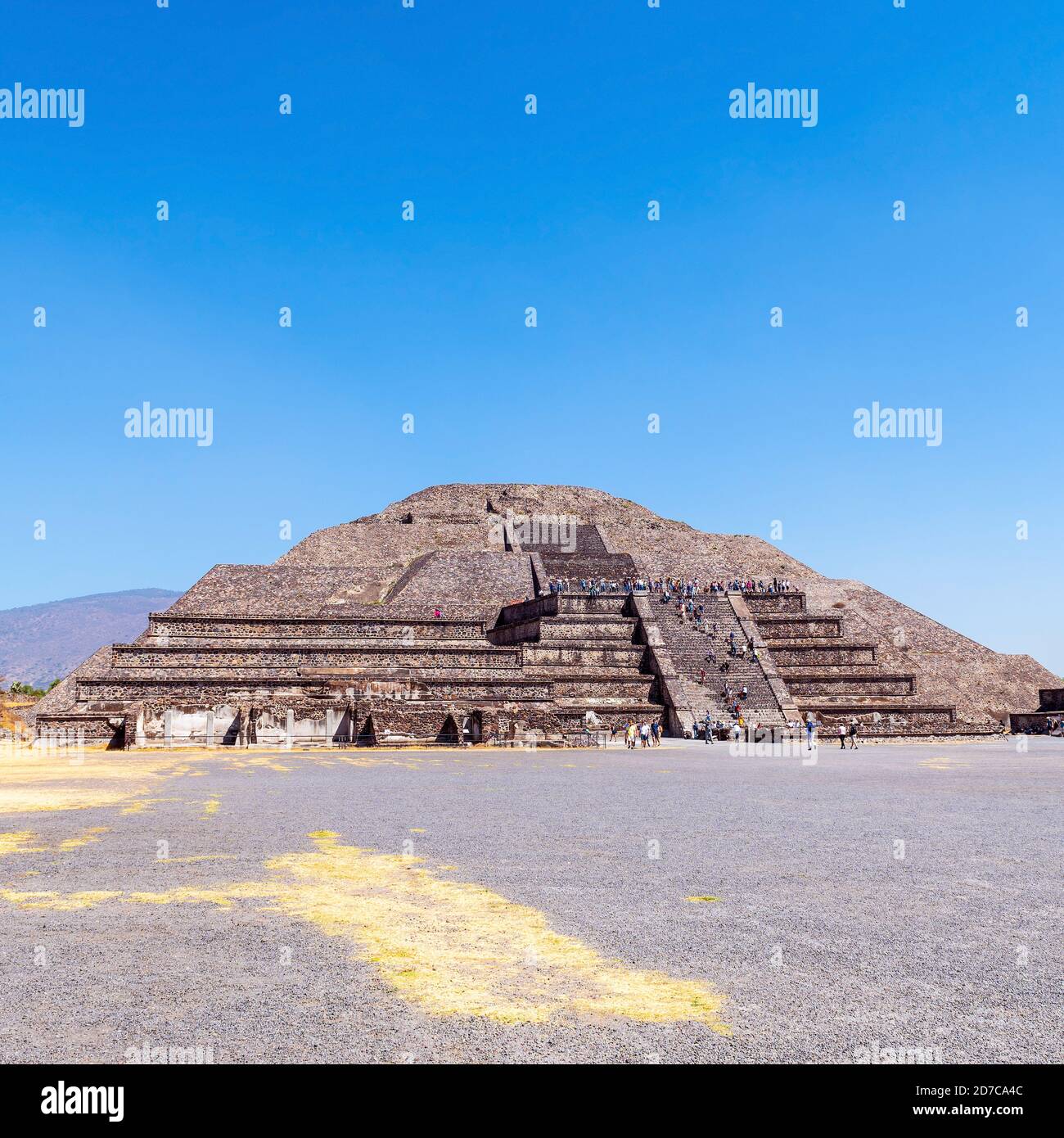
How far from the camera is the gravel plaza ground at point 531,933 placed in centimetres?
293

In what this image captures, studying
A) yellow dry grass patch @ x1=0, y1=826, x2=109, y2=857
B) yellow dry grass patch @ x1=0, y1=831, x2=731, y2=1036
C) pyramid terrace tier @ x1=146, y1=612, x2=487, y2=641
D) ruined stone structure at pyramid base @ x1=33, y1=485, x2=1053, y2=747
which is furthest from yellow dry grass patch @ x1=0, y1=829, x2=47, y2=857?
pyramid terrace tier @ x1=146, y1=612, x2=487, y2=641

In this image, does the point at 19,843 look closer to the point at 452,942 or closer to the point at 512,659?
the point at 452,942

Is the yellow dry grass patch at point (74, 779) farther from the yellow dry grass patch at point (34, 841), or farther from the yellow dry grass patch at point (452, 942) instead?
the yellow dry grass patch at point (452, 942)

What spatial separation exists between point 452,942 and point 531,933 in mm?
363

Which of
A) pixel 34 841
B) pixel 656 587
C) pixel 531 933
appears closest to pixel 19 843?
pixel 34 841

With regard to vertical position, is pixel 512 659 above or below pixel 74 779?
above

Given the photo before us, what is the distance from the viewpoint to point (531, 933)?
421 centimetres

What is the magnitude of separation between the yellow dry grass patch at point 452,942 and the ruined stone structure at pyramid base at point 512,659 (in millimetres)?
16121

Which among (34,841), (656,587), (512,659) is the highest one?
(656,587)

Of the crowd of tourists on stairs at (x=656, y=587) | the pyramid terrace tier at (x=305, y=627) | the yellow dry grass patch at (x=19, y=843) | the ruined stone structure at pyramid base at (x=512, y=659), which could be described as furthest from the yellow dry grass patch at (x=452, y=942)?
the crowd of tourists on stairs at (x=656, y=587)

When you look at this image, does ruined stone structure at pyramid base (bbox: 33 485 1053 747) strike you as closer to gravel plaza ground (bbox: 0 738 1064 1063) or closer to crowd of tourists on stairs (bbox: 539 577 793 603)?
crowd of tourists on stairs (bbox: 539 577 793 603)

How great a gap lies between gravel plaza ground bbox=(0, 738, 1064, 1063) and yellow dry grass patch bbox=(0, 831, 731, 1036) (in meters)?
0.02
